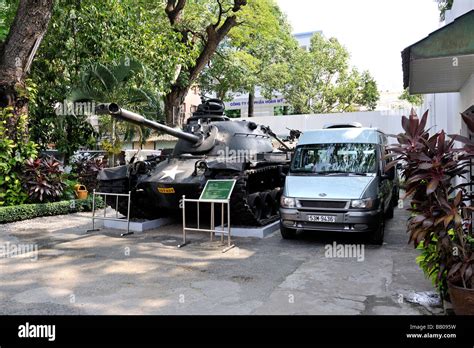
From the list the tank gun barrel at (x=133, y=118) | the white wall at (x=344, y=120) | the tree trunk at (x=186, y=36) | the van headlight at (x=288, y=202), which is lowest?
the van headlight at (x=288, y=202)

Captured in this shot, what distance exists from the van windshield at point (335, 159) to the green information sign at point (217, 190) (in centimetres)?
153

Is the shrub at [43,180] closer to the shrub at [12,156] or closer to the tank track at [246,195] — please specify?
the shrub at [12,156]

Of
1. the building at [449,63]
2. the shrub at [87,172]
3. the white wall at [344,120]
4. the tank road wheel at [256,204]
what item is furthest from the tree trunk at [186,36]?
the tank road wheel at [256,204]

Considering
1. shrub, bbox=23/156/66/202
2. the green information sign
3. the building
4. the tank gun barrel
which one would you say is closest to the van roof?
the building

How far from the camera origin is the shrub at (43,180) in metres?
12.0

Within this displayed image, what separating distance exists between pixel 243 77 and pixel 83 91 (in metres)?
13.4

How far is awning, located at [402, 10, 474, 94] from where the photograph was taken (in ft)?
17.0

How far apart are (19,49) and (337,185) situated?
31.2 feet

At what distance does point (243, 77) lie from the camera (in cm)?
2561

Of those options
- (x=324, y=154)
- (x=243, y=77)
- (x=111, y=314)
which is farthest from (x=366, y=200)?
(x=243, y=77)

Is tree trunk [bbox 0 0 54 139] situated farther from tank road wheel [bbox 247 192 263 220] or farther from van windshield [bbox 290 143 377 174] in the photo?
van windshield [bbox 290 143 377 174]

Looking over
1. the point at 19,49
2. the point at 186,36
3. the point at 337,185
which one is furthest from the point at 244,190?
the point at 186,36

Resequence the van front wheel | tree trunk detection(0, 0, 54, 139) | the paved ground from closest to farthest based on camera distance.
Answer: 1. the paved ground
2. the van front wheel
3. tree trunk detection(0, 0, 54, 139)
